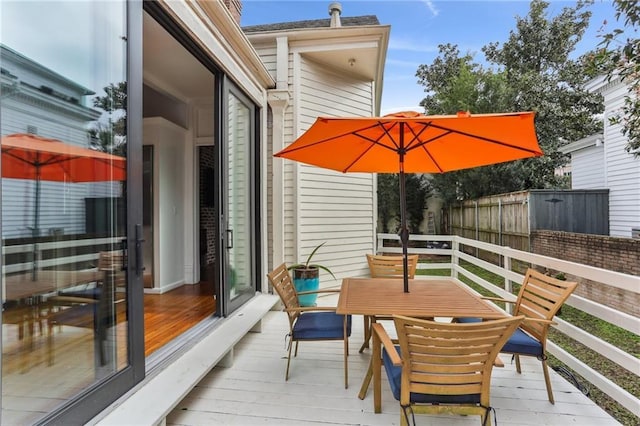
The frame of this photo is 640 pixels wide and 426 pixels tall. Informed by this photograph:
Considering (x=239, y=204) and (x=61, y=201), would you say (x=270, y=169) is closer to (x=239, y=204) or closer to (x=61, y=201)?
(x=239, y=204)

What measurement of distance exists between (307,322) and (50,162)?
2.11 m

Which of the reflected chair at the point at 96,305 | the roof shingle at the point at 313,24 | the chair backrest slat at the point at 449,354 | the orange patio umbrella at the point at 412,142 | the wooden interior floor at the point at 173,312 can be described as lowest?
the wooden interior floor at the point at 173,312

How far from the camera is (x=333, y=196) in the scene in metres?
5.42

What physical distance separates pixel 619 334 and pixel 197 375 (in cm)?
500

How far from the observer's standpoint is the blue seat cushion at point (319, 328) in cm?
268

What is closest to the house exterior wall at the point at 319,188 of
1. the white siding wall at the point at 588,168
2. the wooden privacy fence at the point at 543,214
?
the wooden privacy fence at the point at 543,214

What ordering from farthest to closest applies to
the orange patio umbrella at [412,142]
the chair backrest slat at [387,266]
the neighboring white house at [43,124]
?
the chair backrest slat at [387,266] → the orange patio umbrella at [412,142] → the neighboring white house at [43,124]

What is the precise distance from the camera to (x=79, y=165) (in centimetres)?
165

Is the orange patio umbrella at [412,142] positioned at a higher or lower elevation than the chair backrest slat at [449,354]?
higher

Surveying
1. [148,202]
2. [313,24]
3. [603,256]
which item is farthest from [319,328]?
[313,24]

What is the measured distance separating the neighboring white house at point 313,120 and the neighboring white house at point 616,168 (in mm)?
5038

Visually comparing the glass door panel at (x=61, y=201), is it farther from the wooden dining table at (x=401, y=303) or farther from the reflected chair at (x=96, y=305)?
the wooden dining table at (x=401, y=303)

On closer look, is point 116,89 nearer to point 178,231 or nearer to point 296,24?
point 178,231

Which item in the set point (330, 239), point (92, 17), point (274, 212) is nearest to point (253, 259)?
point (274, 212)
